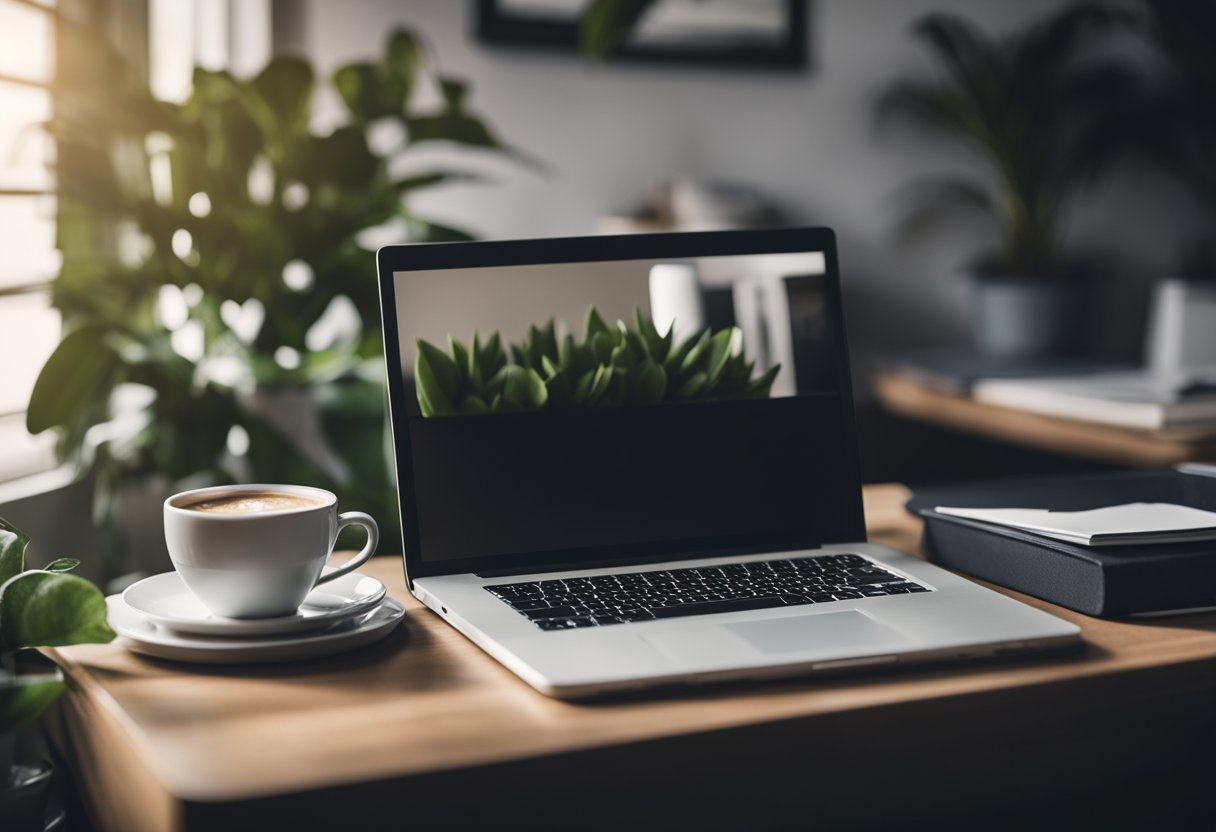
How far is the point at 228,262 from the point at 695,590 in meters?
1.04

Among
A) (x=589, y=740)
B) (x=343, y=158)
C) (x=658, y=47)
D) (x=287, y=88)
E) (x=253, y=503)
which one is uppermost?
(x=658, y=47)

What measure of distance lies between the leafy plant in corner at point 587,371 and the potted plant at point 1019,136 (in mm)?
1841

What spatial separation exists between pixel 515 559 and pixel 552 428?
0.09 metres

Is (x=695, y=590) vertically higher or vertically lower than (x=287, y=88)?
lower

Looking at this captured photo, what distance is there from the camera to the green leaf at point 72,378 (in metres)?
1.28

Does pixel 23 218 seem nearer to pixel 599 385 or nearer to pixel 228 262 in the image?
pixel 228 262

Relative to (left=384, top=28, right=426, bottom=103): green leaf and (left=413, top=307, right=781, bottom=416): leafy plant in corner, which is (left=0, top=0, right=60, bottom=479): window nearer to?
(left=384, top=28, right=426, bottom=103): green leaf

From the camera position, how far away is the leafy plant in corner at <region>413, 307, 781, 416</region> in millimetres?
827

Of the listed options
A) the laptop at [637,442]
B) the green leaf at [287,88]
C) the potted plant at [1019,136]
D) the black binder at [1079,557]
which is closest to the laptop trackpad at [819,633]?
the laptop at [637,442]

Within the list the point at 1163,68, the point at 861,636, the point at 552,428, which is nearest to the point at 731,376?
the point at 552,428

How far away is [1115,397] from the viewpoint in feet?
5.53

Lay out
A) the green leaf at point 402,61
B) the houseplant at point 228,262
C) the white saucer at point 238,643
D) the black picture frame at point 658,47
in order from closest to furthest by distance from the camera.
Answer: the white saucer at point 238,643 → the houseplant at point 228,262 → the green leaf at point 402,61 → the black picture frame at point 658,47

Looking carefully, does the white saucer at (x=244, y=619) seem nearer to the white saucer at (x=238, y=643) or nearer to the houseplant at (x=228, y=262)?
the white saucer at (x=238, y=643)

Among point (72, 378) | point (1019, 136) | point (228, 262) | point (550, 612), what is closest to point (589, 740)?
point (550, 612)
